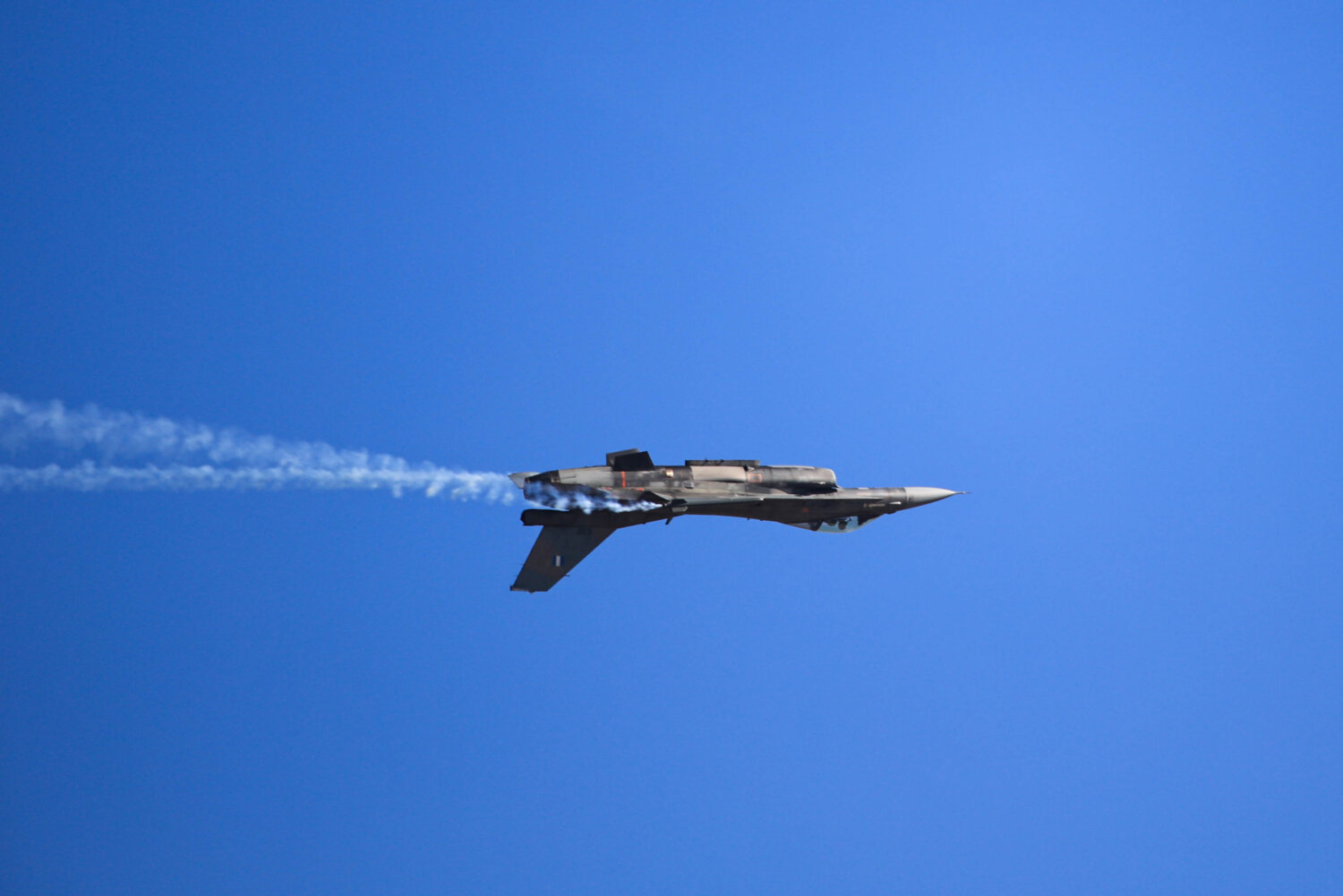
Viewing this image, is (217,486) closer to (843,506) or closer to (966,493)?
(843,506)

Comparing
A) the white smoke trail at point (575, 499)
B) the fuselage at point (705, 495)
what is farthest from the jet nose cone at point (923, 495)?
the white smoke trail at point (575, 499)

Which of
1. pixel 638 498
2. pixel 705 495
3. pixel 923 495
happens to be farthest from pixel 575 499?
pixel 923 495

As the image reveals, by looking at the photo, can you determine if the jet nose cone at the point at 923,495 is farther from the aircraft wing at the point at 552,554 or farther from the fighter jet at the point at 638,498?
the aircraft wing at the point at 552,554

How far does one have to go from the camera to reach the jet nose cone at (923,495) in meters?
57.4

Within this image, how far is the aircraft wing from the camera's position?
5259 cm

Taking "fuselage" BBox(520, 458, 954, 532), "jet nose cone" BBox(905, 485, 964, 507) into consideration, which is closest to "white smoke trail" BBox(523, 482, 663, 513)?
"fuselage" BBox(520, 458, 954, 532)

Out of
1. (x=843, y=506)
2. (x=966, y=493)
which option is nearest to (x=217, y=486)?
(x=843, y=506)

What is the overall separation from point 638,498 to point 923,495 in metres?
13.0

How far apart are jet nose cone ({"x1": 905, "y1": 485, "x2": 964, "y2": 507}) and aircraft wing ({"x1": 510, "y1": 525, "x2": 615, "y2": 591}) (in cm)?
1328

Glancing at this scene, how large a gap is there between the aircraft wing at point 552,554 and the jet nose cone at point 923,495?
13.3 m

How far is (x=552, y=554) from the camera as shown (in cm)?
5262

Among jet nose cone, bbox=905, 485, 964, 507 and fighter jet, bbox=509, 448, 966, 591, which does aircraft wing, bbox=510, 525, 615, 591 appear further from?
jet nose cone, bbox=905, 485, 964, 507

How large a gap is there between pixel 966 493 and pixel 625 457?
1559cm

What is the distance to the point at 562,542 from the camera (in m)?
52.6
